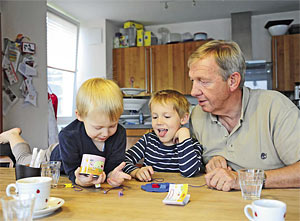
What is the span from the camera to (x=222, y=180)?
1.10 m

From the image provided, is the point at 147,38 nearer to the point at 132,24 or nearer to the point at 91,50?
the point at 132,24

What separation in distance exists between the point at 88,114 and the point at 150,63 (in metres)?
4.34

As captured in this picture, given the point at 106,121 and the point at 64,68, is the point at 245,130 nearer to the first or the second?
the point at 106,121

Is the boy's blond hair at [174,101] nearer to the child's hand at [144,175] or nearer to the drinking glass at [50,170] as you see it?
the child's hand at [144,175]

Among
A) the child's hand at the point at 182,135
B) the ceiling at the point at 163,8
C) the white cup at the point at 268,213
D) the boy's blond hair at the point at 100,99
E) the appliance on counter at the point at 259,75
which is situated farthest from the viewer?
the appliance on counter at the point at 259,75

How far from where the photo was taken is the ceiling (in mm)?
4613

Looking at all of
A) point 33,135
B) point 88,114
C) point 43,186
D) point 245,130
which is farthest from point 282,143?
point 33,135

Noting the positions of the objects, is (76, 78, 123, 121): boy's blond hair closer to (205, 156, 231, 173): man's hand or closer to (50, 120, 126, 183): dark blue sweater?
(50, 120, 126, 183): dark blue sweater

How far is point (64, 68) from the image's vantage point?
5.19 meters

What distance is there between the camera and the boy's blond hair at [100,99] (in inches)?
48.6

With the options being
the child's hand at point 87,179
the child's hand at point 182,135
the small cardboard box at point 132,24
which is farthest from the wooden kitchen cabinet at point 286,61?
the child's hand at point 87,179

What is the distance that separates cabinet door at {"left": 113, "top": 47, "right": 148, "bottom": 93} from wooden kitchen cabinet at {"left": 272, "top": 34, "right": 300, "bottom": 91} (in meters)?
2.19

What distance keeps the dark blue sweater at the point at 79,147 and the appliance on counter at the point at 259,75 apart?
4.04 meters

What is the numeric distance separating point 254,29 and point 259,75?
0.93 meters
